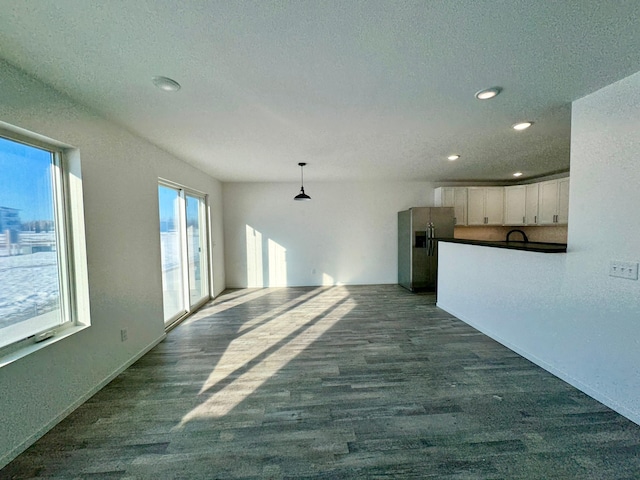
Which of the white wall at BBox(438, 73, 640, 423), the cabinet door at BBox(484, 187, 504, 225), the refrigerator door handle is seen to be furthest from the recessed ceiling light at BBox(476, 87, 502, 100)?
the cabinet door at BBox(484, 187, 504, 225)

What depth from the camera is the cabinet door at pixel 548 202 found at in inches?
186

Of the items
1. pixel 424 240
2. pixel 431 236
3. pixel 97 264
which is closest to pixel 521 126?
pixel 431 236

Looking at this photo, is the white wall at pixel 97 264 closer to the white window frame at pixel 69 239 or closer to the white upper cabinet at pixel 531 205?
the white window frame at pixel 69 239

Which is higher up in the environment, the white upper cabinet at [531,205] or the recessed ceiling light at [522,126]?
the recessed ceiling light at [522,126]

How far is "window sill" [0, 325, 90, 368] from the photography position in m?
1.54

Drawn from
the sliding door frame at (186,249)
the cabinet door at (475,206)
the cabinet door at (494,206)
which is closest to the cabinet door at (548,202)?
the cabinet door at (494,206)

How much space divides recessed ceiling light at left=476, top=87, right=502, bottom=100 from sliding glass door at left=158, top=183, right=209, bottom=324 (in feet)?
12.1

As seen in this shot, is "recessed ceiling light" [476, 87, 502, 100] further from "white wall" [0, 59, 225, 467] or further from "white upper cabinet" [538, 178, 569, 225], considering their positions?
"white upper cabinet" [538, 178, 569, 225]

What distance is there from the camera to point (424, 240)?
5324 mm

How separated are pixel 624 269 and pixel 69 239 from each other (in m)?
4.19


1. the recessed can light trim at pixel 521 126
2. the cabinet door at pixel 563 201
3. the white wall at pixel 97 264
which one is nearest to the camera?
the white wall at pixel 97 264

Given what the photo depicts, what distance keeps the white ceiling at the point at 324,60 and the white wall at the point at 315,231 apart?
3043 millimetres

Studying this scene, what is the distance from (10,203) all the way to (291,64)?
2063mm

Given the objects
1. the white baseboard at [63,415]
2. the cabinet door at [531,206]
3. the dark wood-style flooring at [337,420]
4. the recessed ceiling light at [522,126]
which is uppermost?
the recessed ceiling light at [522,126]
